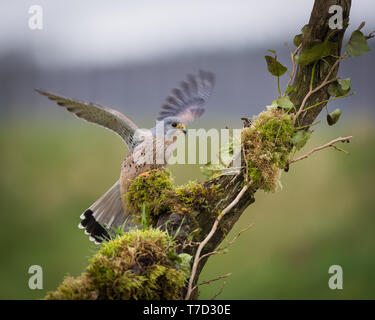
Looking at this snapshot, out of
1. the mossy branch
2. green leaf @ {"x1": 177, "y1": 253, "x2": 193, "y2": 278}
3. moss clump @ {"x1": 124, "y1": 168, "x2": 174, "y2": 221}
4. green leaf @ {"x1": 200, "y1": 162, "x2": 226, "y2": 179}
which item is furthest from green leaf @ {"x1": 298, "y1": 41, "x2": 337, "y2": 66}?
green leaf @ {"x1": 177, "y1": 253, "x2": 193, "y2": 278}

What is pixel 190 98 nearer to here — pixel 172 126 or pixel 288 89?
pixel 172 126

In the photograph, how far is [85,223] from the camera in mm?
2318

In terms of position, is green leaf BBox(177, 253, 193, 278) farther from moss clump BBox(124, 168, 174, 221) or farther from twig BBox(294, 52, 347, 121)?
twig BBox(294, 52, 347, 121)

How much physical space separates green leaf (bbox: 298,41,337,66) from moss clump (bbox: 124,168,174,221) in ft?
3.12

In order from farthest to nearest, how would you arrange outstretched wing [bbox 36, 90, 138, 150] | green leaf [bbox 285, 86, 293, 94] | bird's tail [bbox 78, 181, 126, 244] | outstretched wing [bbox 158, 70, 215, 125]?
outstretched wing [bbox 158, 70, 215, 125], bird's tail [bbox 78, 181, 126, 244], outstretched wing [bbox 36, 90, 138, 150], green leaf [bbox 285, 86, 293, 94]

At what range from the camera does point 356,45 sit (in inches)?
69.9

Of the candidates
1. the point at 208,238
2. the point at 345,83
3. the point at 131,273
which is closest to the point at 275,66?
the point at 345,83

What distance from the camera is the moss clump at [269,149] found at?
1764 mm

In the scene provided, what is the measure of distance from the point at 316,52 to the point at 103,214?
1536 mm

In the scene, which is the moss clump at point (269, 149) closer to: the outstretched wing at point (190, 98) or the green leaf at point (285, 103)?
the green leaf at point (285, 103)

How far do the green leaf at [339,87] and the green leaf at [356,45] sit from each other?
5.1 inches

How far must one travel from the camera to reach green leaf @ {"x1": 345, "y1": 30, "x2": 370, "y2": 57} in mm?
1760
